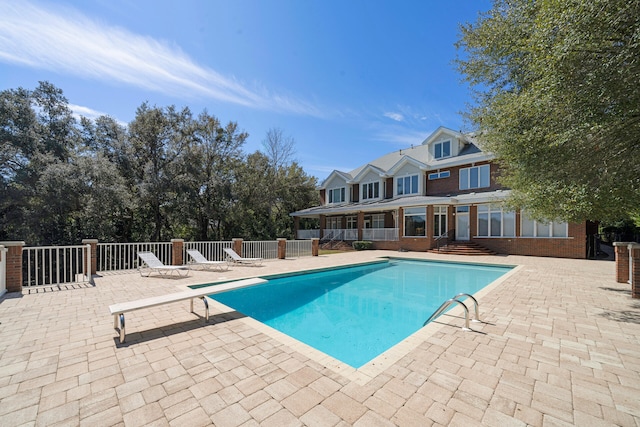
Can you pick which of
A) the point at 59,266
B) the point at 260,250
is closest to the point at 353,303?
the point at 260,250

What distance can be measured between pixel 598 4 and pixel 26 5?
1218 cm

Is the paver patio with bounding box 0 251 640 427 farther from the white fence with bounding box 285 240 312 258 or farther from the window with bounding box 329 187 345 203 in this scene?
the window with bounding box 329 187 345 203

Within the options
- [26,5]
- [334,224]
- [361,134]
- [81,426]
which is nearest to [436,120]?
[361,134]

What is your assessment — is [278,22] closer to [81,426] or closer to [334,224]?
[81,426]

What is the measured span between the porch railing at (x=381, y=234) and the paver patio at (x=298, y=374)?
15188 mm

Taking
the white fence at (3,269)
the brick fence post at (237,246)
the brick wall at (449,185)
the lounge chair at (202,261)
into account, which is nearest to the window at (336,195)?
the brick wall at (449,185)

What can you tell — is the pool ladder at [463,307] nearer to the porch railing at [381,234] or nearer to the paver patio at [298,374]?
the paver patio at [298,374]

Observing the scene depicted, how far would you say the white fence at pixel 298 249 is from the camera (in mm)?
15883

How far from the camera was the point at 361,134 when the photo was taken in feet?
86.7

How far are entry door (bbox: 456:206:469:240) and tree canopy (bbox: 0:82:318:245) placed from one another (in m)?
15.9

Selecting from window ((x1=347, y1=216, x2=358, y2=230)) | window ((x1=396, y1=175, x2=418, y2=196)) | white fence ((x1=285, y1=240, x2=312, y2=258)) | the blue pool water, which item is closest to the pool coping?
the blue pool water

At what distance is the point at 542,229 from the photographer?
16.0m

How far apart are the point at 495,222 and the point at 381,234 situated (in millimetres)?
7374

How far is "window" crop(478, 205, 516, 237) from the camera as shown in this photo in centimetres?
1694
